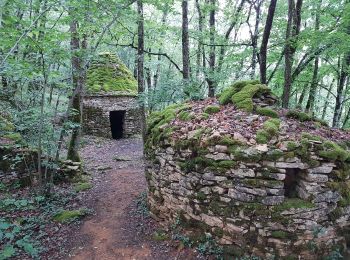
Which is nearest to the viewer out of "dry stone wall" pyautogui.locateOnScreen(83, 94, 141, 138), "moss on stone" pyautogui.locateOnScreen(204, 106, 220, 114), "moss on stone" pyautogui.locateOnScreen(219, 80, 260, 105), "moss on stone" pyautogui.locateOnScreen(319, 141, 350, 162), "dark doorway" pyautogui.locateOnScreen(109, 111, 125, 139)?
"moss on stone" pyautogui.locateOnScreen(319, 141, 350, 162)

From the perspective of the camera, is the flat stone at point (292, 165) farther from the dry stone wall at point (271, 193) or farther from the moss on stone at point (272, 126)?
the moss on stone at point (272, 126)

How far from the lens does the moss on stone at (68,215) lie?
6195 millimetres

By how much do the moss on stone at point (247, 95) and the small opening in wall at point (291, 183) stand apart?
1452mm

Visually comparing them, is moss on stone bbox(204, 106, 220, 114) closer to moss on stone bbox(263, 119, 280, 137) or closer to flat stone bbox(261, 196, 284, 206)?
moss on stone bbox(263, 119, 280, 137)

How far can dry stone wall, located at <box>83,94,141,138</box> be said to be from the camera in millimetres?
14680

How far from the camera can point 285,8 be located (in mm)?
11305

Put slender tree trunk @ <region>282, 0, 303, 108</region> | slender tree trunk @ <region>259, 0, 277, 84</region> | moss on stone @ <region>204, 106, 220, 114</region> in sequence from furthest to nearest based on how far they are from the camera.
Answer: slender tree trunk @ <region>282, 0, 303, 108</region>, slender tree trunk @ <region>259, 0, 277, 84</region>, moss on stone @ <region>204, 106, 220, 114</region>

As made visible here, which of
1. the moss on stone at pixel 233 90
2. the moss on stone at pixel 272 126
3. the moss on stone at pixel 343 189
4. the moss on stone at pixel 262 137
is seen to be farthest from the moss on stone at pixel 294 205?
the moss on stone at pixel 233 90

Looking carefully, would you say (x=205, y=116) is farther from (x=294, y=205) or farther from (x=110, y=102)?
(x=110, y=102)

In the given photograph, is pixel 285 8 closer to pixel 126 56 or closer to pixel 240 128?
pixel 240 128

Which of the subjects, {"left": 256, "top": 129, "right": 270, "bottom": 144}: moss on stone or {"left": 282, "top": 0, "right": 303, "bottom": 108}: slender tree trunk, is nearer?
{"left": 256, "top": 129, "right": 270, "bottom": 144}: moss on stone

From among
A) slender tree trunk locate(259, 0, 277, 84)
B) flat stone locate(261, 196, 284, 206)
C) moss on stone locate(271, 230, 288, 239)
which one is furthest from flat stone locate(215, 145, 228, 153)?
slender tree trunk locate(259, 0, 277, 84)

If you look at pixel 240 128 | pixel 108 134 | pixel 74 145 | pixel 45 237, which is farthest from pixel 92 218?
pixel 108 134

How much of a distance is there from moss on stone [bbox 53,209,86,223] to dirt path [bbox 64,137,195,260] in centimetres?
24
